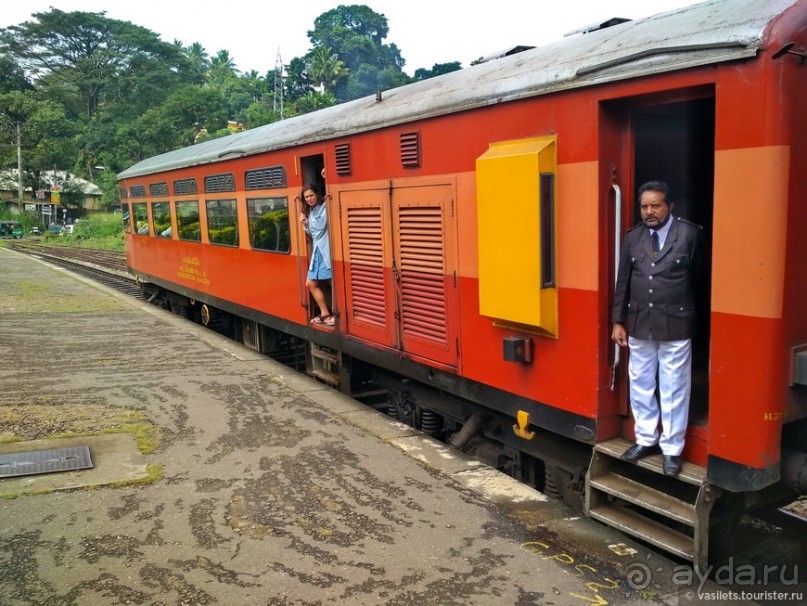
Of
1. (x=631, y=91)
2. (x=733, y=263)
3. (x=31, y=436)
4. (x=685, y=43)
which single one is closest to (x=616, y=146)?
(x=631, y=91)

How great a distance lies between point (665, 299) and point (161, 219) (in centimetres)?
1152

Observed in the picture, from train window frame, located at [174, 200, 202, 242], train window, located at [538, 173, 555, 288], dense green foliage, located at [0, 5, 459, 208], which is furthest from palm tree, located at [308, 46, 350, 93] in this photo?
train window, located at [538, 173, 555, 288]

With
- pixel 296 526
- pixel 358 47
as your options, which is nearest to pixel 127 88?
pixel 358 47

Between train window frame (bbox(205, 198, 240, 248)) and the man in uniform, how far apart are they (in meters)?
6.70

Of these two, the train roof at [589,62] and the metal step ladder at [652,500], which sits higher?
the train roof at [589,62]

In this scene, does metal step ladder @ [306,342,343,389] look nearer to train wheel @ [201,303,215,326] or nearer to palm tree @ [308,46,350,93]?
train wheel @ [201,303,215,326]

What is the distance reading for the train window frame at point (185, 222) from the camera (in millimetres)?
11385

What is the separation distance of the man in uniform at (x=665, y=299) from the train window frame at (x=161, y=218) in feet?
34.5

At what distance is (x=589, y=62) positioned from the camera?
4160mm

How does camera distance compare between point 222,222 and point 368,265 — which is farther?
point 222,222

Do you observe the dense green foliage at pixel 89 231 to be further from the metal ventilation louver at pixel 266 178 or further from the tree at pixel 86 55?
the metal ventilation louver at pixel 266 178

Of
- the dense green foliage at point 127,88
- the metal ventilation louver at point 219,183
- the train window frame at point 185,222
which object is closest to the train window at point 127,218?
the train window frame at point 185,222

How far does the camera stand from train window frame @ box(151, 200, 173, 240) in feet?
43.0

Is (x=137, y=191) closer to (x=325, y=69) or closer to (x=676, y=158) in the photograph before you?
(x=676, y=158)
